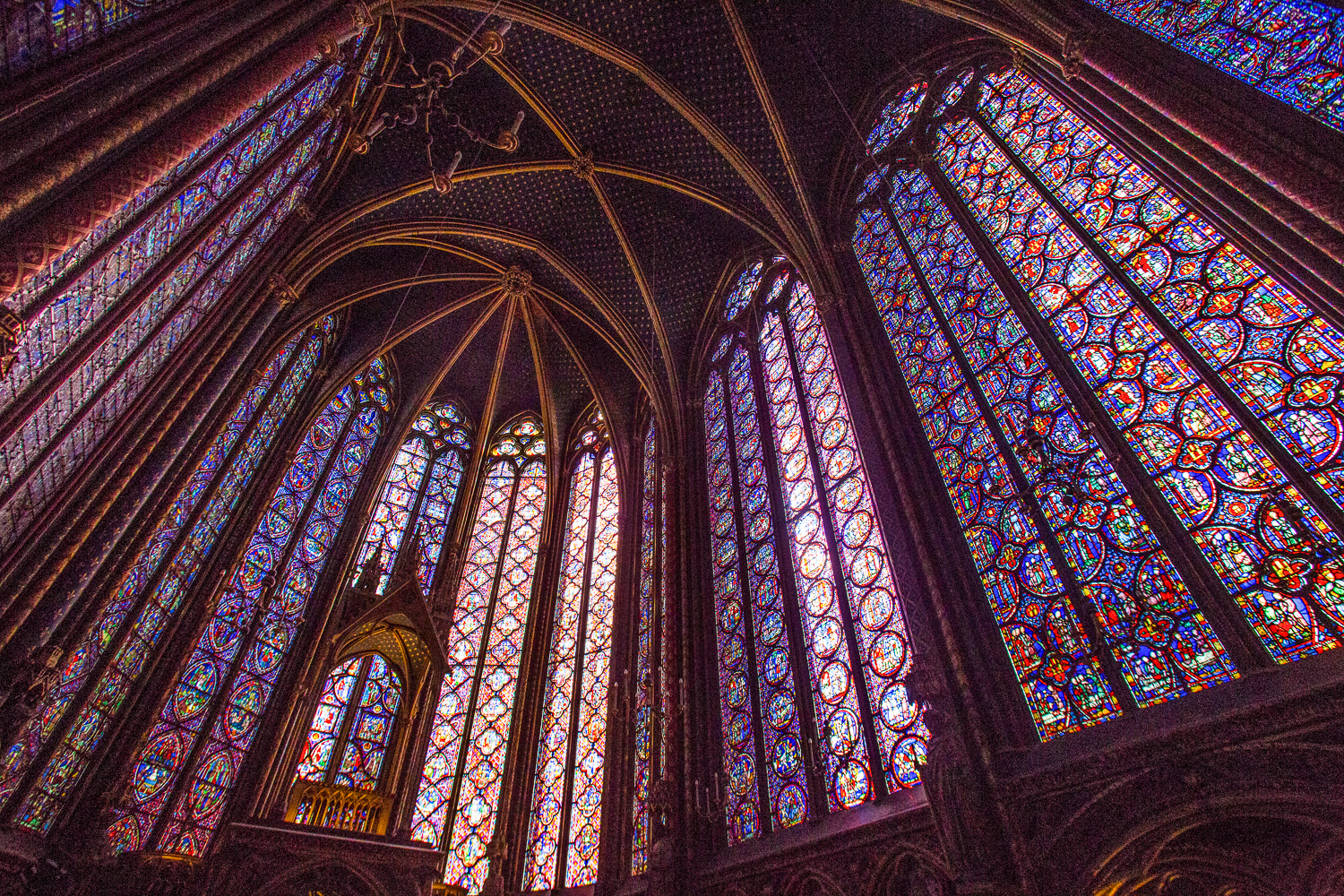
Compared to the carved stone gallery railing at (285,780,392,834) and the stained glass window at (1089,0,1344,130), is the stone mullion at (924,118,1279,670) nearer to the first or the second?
the stained glass window at (1089,0,1344,130)

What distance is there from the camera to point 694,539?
35.5ft

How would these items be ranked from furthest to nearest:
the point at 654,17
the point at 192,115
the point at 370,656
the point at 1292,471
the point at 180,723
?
1. the point at 370,656
2. the point at 654,17
3. the point at 180,723
4. the point at 192,115
5. the point at 1292,471

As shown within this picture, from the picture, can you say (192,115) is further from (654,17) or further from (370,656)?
(370,656)

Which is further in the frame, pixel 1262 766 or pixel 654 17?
pixel 654 17

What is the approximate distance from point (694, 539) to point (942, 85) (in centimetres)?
708

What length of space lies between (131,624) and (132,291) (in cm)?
433

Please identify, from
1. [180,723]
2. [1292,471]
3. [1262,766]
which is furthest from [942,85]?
[180,723]

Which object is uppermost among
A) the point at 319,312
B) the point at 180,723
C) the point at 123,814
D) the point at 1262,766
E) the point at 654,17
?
the point at 654,17

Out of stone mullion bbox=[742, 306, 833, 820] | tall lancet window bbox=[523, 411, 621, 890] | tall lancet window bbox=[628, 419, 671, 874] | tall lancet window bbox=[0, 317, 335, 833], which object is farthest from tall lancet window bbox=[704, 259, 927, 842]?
tall lancet window bbox=[0, 317, 335, 833]

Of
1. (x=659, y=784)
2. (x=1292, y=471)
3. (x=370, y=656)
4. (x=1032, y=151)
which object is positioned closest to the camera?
(x=1292, y=471)

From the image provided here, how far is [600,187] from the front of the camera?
12422 mm

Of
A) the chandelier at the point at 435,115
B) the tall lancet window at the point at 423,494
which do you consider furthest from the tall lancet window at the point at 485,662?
the chandelier at the point at 435,115

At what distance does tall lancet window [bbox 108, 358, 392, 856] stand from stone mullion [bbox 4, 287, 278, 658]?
10.1ft

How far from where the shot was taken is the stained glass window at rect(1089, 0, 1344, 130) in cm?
522
